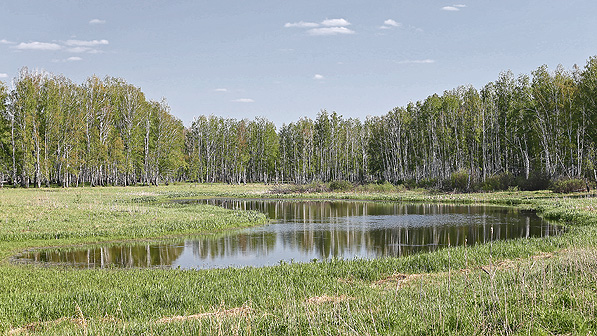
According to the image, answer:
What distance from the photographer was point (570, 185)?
49.5 metres

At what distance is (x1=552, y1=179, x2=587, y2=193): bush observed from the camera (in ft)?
161

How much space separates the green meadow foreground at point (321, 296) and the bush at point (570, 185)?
1342 inches

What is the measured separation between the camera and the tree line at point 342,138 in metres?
59.6

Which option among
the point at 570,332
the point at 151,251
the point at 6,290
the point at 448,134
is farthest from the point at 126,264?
the point at 448,134

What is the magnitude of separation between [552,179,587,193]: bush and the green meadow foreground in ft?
112

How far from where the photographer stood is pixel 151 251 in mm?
23094

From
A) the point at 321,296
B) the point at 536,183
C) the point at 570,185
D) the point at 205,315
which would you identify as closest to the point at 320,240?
the point at 321,296

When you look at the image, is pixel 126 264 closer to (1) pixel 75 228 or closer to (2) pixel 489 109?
(1) pixel 75 228

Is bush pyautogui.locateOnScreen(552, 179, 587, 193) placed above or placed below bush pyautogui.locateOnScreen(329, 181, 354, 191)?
above

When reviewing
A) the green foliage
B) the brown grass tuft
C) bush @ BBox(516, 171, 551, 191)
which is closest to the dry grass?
the brown grass tuft

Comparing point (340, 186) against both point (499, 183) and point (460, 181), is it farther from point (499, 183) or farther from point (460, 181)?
point (499, 183)

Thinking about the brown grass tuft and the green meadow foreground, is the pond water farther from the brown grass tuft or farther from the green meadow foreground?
the brown grass tuft

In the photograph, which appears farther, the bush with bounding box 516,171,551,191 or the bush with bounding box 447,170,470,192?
the bush with bounding box 447,170,470,192

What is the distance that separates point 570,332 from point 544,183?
56039 mm
